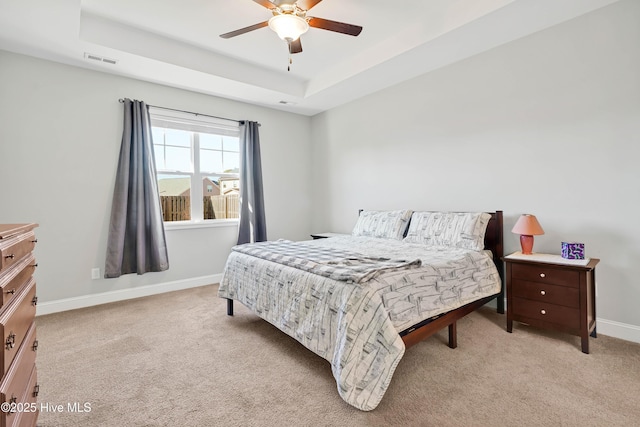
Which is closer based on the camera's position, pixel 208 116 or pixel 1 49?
pixel 1 49

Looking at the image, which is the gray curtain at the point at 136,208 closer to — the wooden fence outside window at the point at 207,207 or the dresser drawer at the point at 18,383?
the wooden fence outside window at the point at 207,207

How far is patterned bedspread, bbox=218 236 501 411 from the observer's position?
1612mm

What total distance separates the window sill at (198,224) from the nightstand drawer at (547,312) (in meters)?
3.49

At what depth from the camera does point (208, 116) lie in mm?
4156

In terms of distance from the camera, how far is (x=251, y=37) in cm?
309

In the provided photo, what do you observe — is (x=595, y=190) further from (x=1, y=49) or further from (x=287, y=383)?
(x=1, y=49)

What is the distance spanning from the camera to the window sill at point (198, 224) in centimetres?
391

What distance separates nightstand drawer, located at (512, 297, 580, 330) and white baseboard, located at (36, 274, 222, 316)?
3.55m

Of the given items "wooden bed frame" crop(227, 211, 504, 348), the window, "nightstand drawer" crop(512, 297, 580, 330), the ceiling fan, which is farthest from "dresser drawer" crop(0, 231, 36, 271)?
"nightstand drawer" crop(512, 297, 580, 330)

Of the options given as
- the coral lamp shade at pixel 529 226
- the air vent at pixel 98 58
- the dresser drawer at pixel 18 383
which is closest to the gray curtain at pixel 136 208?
the air vent at pixel 98 58

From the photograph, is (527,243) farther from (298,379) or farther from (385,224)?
(298,379)

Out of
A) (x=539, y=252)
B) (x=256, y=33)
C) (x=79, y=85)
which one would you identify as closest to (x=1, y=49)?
(x=79, y=85)

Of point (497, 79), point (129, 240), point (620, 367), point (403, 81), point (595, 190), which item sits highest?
point (403, 81)

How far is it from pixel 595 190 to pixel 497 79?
1.35m
